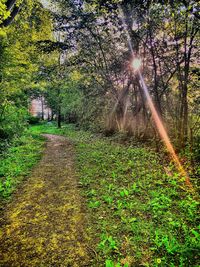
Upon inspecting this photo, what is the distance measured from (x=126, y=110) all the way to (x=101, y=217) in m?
9.42

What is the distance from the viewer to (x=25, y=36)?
9906mm

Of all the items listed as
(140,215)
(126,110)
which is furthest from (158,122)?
(140,215)

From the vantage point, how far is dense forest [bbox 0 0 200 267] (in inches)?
128

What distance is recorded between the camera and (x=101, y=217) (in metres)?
3.71

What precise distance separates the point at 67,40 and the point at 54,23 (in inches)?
37.7

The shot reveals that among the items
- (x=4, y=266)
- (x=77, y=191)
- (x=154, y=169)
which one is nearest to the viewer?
(x=4, y=266)

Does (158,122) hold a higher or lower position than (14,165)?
higher

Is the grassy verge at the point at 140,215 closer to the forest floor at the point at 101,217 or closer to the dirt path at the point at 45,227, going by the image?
the forest floor at the point at 101,217

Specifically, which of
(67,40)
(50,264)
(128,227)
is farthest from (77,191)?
(67,40)

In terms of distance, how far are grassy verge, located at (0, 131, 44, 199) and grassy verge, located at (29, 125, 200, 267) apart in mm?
1784

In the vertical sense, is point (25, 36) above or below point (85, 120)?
above

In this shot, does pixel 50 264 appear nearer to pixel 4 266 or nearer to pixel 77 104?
pixel 4 266

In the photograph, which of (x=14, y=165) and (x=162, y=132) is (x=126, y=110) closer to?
(x=162, y=132)

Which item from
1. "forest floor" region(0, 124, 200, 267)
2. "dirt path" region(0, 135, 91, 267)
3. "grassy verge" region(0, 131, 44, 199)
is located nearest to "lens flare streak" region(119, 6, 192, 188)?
"forest floor" region(0, 124, 200, 267)
